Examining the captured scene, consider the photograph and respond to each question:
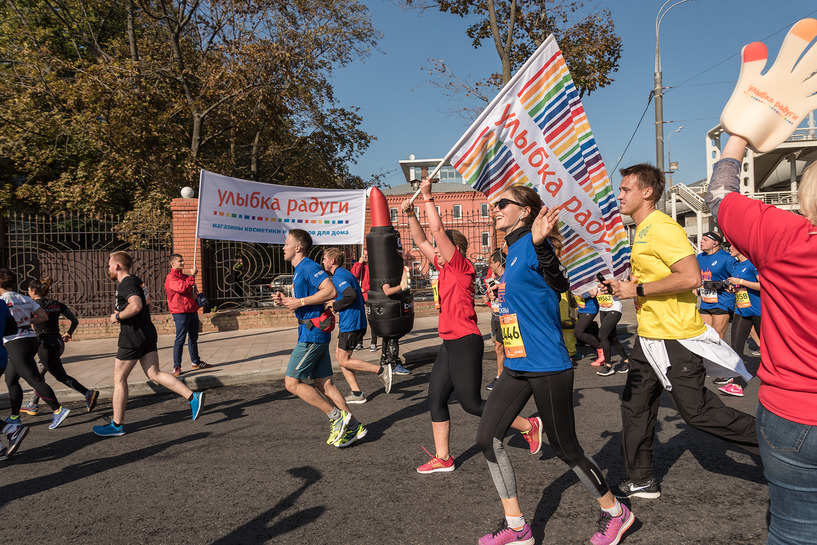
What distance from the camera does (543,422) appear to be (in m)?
2.73

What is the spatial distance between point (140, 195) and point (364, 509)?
1521cm

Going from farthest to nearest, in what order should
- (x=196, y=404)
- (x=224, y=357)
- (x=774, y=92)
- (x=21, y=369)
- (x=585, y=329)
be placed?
(x=224, y=357)
(x=585, y=329)
(x=196, y=404)
(x=21, y=369)
(x=774, y=92)

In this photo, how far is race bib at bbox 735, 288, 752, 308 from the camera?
668 cm

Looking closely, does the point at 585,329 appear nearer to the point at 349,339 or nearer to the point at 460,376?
the point at 349,339

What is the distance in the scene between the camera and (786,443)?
1557 mm

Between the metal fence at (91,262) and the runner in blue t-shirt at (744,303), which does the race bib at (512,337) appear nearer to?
the runner in blue t-shirt at (744,303)

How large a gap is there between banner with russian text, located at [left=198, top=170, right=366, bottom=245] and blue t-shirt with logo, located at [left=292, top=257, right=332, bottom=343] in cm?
612

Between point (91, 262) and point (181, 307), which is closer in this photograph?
point (181, 307)

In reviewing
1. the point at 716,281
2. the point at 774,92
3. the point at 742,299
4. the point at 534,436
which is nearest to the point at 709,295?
the point at 716,281

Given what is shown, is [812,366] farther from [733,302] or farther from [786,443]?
[733,302]

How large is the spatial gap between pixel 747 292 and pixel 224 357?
8.26 m

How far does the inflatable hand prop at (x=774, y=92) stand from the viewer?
1.55 meters

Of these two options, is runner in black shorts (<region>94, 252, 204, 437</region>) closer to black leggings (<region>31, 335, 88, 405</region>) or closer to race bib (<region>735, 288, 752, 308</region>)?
black leggings (<region>31, 335, 88, 405</region>)

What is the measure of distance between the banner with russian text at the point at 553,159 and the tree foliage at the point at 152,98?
1330 cm
